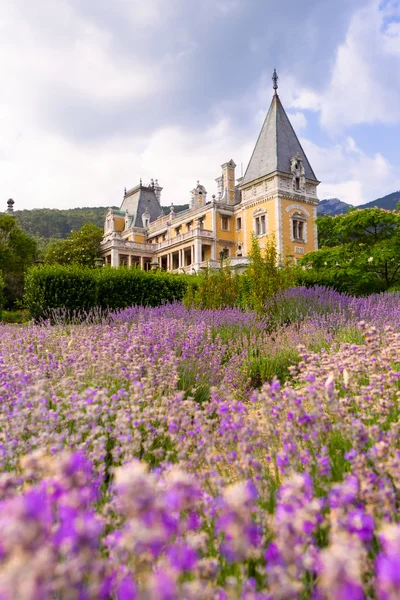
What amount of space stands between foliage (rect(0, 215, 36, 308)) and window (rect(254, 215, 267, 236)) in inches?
752

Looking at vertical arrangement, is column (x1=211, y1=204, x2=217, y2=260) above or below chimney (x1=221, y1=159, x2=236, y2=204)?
below

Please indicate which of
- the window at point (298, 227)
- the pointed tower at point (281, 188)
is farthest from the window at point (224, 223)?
the window at point (298, 227)

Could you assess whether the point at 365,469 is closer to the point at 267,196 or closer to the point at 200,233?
the point at 267,196

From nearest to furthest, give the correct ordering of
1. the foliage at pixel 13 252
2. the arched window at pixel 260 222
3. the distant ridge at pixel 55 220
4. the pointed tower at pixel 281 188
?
1. the foliage at pixel 13 252
2. the pointed tower at pixel 281 188
3. the arched window at pixel 260 222
4. the distant ridge at pixel 55 220

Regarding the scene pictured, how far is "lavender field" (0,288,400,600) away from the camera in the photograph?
885 millimetres

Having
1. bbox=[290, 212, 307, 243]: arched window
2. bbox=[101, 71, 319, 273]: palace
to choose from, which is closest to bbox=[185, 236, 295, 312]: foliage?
bbox=[101, 71, 319, 273]: palace

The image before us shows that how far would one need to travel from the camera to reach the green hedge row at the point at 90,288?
485 inches

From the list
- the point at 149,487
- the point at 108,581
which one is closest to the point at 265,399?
the point at 108,581

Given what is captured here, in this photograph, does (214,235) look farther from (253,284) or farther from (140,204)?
(253,284)

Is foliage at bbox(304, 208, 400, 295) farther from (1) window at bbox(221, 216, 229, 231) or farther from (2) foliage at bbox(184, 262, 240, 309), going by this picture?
(1) window at bbox(221, 216, 229, 231)

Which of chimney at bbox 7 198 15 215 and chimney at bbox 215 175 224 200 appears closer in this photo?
chimney at bbox 7 198 15 215

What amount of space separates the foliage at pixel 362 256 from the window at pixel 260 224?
892 inches

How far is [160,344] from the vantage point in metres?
5.70

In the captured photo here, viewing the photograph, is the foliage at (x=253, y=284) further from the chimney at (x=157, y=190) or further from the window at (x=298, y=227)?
the chimney at (x=157, y=190)
